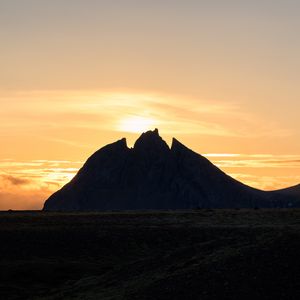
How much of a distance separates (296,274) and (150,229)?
52.8 m


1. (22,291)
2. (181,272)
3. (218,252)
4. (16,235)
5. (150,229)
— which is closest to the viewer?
(181,272)

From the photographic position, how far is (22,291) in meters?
42.2

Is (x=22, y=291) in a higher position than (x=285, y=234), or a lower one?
lower

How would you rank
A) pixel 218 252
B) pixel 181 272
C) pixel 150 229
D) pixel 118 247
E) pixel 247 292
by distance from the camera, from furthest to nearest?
pixel 150 229, pixel 118 247, pixel 218 252, pixel 181 272, pixel 247 292

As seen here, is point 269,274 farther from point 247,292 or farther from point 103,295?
point 103,295

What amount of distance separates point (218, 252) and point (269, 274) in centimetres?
735

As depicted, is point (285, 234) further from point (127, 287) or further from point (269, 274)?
point (127, 287)

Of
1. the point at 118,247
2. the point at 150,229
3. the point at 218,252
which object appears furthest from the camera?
the point at 150,229

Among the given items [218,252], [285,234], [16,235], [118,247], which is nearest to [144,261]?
[218,252]

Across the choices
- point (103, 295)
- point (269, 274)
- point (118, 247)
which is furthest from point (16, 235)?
point (269, 274)

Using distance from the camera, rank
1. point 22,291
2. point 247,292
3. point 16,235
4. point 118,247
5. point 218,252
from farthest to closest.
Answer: point 16,235
point 118,247
point 22,291
point 218,252
point 247,292

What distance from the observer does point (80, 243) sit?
228ft

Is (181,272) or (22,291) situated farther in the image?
(22,291)

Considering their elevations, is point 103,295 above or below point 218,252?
below
